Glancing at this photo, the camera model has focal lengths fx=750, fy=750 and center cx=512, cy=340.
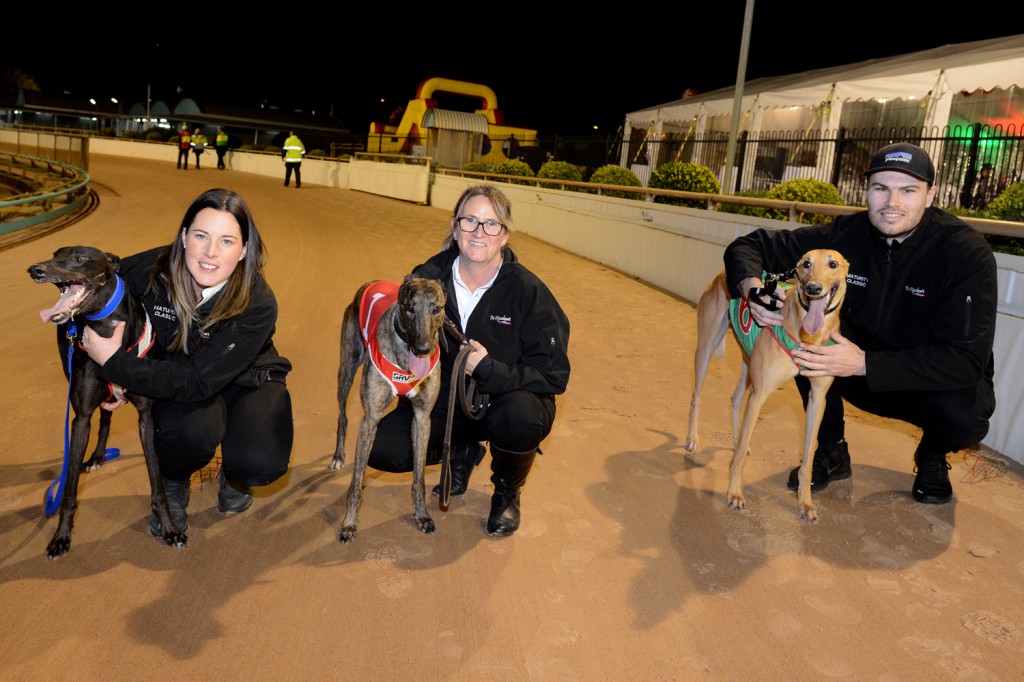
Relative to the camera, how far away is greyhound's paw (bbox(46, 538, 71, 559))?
9.65 feet

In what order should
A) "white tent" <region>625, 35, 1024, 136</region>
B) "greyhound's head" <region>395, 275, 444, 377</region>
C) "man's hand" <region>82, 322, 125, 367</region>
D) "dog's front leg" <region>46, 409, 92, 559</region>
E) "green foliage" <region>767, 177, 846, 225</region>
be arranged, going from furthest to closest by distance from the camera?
1. "white tent" <region>625, 35, 1024, 136</region>
2. "green foliage" <region>767, 177, 846, 225</region>
3. "greyhound's head" <region>395, 275, 444, 377</region>
4. "dog's front leg" <region>46, 409, 92, 559</region>
5. "man's hand" <region>82, 322, 125, 367</region>

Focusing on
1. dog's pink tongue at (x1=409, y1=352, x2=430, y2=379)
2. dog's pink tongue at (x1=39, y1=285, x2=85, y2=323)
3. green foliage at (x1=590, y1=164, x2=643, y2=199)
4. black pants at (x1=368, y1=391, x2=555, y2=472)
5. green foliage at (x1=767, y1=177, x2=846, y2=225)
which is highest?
green foliage at (x1=590, y1=164, x2=643, y2=199)

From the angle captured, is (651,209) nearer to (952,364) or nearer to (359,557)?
(952,364)

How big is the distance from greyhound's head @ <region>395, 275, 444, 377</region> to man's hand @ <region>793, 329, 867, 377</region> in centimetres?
177

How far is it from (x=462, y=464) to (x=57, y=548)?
1831 mm

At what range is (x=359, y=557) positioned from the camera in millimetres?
3180

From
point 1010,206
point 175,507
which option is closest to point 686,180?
point 1010,206

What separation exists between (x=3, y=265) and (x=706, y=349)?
8679 millimetres

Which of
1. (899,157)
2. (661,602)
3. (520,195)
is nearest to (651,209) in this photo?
(520,195)

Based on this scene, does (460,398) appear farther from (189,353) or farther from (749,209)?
(749,209)

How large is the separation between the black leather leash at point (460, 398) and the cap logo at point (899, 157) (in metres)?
2.19

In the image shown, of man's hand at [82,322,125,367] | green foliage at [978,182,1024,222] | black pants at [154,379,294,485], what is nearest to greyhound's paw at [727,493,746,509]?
black pants at [154,379,294,485]

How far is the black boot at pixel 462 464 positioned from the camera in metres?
3.90

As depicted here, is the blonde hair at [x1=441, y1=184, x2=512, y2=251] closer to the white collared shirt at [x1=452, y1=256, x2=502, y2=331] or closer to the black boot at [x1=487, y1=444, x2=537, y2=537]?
the white collared shirt at [x1=452, y1=256, x2=502, y2=331]
